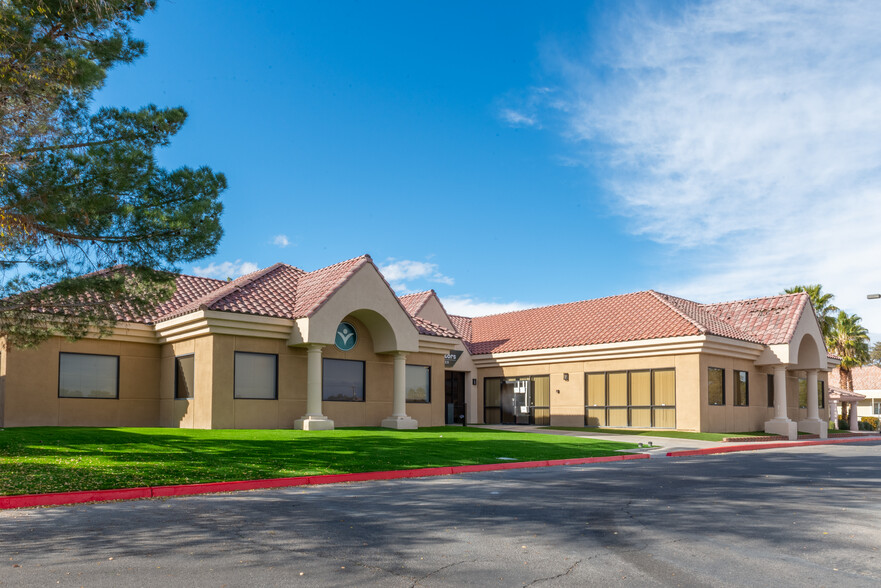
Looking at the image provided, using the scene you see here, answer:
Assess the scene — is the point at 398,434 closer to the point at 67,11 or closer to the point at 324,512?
the point at 324,512

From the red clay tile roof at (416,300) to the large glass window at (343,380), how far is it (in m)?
10.4

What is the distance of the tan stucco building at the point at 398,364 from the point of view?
71.6 feet

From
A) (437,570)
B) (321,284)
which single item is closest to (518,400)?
(321,284)

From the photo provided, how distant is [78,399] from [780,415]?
27.3 meters

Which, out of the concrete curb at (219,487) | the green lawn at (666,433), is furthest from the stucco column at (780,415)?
the concrete curb at (219,487)

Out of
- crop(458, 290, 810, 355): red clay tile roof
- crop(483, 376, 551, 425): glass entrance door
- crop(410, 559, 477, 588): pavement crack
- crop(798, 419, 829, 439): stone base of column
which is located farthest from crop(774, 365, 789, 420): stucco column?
crop(410, 559, 477, 588): pavement crack

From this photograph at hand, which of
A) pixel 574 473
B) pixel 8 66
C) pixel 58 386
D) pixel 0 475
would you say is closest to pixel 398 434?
pixel 574 473

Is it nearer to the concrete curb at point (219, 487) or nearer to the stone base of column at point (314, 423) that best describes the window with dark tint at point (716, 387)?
the concrete curb at point (219, 487)

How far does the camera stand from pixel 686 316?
29.5 meters

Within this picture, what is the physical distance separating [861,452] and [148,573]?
23327 millimetres

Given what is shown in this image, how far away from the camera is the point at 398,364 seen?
25.0 metres

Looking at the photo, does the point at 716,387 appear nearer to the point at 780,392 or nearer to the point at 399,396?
the point at 780,392

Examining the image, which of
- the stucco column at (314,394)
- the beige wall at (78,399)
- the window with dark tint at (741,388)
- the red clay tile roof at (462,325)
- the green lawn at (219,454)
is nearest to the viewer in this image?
the green lawn at (219,454)

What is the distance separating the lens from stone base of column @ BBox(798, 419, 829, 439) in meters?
33.7
